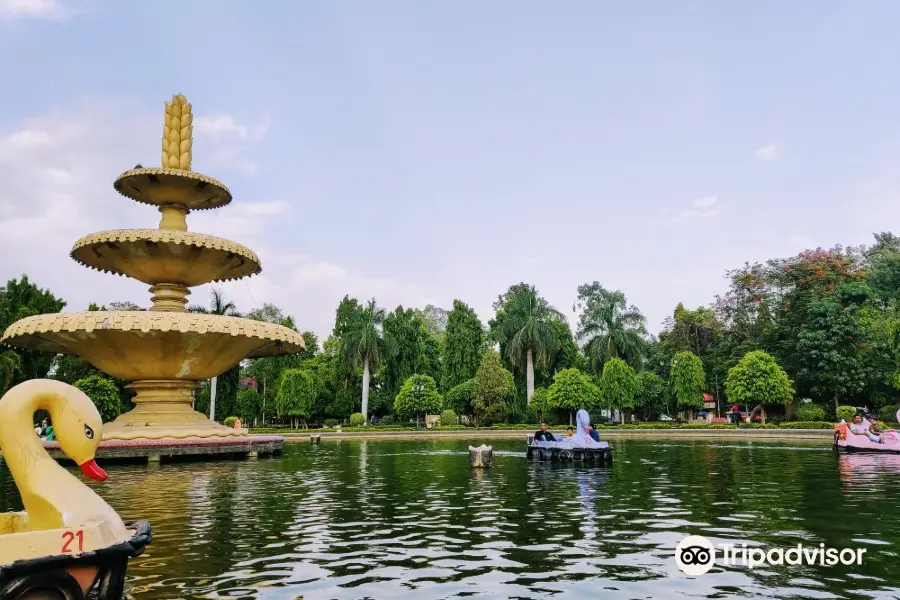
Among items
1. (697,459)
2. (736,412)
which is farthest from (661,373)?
(697,459)

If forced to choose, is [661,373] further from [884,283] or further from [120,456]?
[120,456]

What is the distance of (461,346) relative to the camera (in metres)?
61.2

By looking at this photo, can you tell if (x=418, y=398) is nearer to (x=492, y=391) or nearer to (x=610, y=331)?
(x=492, y=391)

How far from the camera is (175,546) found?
884 cm

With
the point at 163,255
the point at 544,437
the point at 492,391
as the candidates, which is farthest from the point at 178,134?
the point at 492,391

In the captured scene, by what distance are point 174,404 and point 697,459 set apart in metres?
20.2

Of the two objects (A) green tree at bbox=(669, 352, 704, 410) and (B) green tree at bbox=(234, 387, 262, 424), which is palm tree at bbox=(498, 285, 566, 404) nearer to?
(A) green tree at bbox=(669, 352, 704, 410)

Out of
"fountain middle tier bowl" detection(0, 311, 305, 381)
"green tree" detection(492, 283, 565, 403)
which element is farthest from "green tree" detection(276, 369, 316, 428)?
"fountain middle tier bowl" detection(0, 311, 305, 381)

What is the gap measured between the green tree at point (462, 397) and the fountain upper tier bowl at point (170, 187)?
30.9 m

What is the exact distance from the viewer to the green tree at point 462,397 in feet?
184

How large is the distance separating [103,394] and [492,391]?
29.2m

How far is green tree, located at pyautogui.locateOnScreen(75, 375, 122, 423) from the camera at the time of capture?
34344mm

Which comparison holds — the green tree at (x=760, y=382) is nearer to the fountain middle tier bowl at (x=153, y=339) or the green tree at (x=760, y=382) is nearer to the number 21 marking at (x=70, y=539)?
the fountain middle tier bowl at (x=153, y=339)

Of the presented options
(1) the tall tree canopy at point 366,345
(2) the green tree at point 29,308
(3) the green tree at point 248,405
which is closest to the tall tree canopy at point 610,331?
(1) the tall tree canopy at point 366,345
